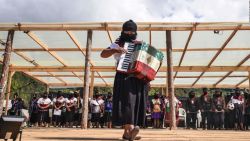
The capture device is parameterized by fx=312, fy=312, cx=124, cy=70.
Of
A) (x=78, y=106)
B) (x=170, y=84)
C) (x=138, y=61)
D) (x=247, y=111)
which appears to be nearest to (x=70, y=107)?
(x=78, y=106)

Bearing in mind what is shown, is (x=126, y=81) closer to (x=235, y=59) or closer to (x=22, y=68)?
(x=235, y=59)

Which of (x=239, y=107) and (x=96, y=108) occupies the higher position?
(x=239, y=107)

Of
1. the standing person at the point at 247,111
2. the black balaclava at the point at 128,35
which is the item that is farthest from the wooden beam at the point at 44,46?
the standing person at the point at 247,111

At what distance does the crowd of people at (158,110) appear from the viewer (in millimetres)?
12523

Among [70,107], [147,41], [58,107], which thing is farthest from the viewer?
[58,107]

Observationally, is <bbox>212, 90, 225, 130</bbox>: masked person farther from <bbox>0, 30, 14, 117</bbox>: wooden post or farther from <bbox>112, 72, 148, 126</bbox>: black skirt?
<bbox>112, 72, 148, 126</bbox>: black skirt

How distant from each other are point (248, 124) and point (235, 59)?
291 cm

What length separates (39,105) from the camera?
13242mm

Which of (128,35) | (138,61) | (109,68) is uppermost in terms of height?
(109,68)

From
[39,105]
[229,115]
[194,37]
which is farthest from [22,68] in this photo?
[229,115]

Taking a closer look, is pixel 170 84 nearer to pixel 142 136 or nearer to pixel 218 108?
pixel 218 108

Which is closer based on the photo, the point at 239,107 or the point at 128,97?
the point at 128,97

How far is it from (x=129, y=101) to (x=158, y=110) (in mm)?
8741

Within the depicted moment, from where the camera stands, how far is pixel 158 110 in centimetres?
1287
